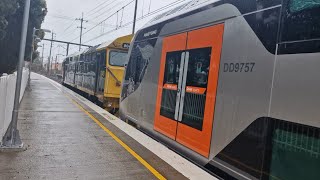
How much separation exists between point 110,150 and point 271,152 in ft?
13.3

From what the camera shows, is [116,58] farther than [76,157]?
Yes

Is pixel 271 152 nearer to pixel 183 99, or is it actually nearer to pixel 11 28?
pixel 183 99

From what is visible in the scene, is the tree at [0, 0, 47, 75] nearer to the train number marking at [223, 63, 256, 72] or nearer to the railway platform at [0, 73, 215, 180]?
the railway platform at [0, 73, 215, 180]

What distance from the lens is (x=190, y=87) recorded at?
277 inches

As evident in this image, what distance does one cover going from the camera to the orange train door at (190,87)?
6.30 meters

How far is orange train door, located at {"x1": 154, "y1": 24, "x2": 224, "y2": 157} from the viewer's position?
6297mm

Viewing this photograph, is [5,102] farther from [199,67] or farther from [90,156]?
[199,67]

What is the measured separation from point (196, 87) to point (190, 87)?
28 cm

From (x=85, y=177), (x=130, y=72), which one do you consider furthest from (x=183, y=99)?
(x=130, y=72)

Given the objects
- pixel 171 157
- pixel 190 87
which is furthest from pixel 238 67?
pixel 171 157

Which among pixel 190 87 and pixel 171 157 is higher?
pixel 190 87

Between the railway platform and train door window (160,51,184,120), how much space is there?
0.76 meters

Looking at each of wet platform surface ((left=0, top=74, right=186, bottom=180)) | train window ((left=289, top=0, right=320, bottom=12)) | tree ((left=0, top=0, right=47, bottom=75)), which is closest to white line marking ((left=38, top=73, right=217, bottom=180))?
wet platform surface ((left=0, top=74, right=186, bottom=180))

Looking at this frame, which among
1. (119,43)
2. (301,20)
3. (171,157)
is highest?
(119,43)
